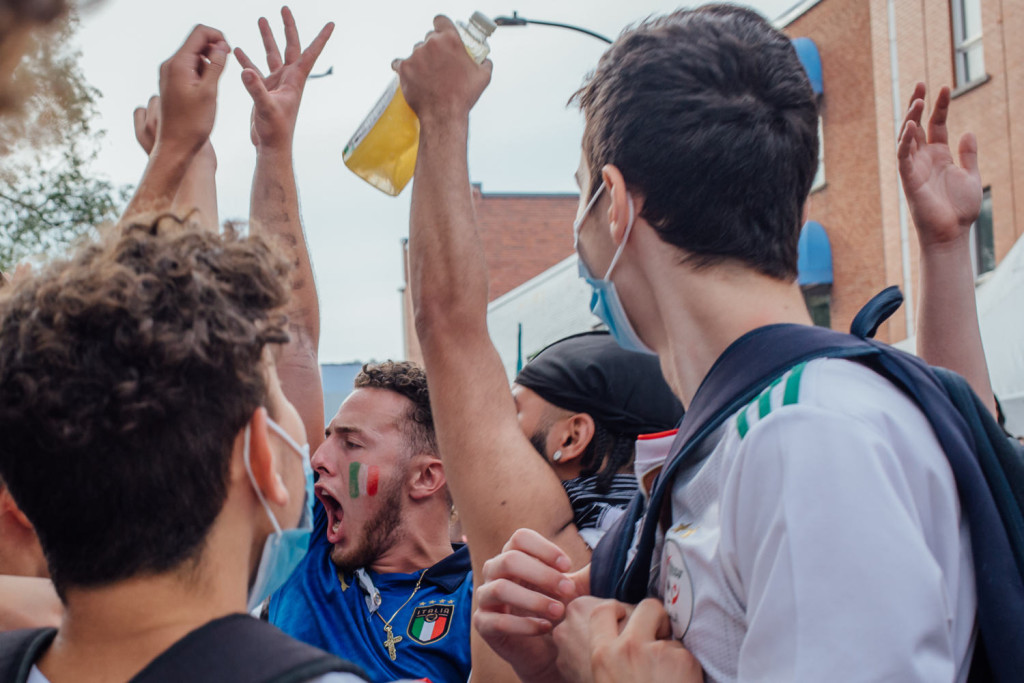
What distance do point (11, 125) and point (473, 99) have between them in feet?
8.41

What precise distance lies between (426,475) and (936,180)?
214 centimetres

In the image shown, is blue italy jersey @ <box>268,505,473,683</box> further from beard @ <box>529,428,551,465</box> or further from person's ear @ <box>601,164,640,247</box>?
person's ear @ <box>601,164,640,247</box>

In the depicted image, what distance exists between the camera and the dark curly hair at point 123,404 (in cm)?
140

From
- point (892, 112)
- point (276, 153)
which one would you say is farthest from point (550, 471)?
point (892, 112)

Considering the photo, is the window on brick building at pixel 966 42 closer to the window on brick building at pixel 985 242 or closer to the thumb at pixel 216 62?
the window on brick building at pixel 985 242

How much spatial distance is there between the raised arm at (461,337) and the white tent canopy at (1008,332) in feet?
18.7

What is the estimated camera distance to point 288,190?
3.02m

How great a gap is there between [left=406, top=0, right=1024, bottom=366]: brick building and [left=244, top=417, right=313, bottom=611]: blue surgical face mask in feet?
44.6

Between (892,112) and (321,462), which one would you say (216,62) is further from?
(892,112)

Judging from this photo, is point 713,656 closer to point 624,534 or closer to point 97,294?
point 624,534

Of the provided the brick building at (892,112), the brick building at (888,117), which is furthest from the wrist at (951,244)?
the brick building at (892,112)

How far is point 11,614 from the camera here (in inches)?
77.7

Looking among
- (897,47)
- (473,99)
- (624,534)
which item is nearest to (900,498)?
(624,534)

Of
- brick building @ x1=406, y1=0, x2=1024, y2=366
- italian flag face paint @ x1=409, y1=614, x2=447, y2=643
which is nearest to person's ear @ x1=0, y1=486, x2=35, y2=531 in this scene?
italian flag face paint @ x1=409, y1=614, x2=447, y2=643
